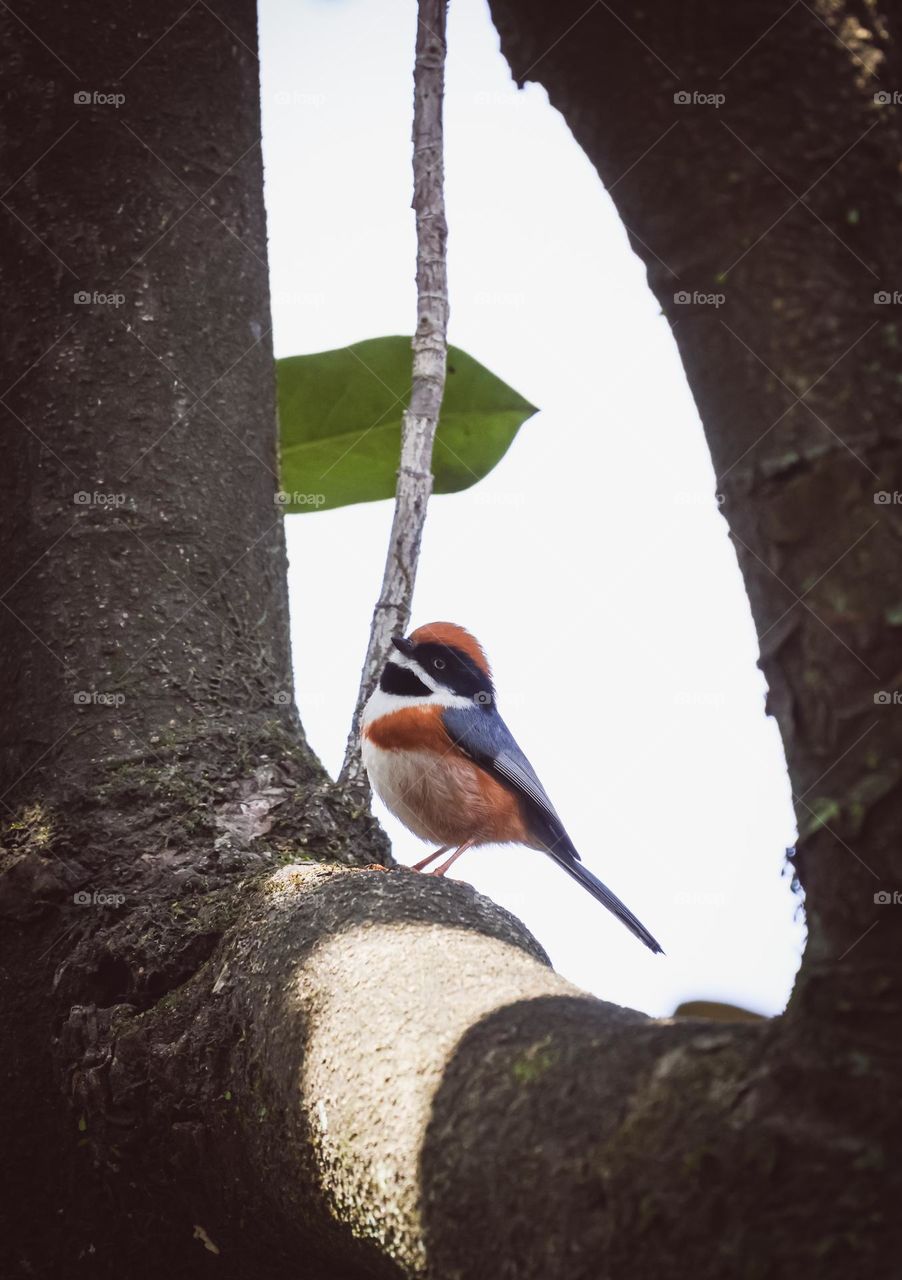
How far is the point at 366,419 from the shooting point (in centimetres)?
356

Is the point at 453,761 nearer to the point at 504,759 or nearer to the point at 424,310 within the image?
the point at 504,759

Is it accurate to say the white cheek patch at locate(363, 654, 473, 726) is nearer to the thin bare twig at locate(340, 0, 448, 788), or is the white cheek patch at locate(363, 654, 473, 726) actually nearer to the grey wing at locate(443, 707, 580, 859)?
the grey wing at locate(443, 707, 580, 859)

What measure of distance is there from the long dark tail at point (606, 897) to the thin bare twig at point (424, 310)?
2.42 meters

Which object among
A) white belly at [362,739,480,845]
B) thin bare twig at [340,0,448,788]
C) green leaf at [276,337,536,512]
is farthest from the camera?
white belly at [362,739,480,845]

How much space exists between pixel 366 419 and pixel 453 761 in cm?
156

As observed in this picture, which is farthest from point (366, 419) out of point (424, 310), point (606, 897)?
point (606, 897)

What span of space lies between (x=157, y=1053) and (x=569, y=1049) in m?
0.89

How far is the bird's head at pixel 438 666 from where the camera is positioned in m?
4.84

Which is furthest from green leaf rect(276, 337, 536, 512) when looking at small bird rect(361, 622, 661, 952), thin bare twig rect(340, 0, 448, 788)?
small bird rect(361, 622, 661, 952)

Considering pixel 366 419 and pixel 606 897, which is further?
pixel 606 897

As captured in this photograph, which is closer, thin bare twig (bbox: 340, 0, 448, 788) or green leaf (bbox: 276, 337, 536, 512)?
thin bare twig (bbox: 340, 0, 448, 788)

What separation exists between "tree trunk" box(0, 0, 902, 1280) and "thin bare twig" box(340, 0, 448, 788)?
333mm

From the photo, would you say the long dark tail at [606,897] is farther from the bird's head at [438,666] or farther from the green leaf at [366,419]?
the green leaf at [366,419]

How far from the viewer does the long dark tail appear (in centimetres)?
496
